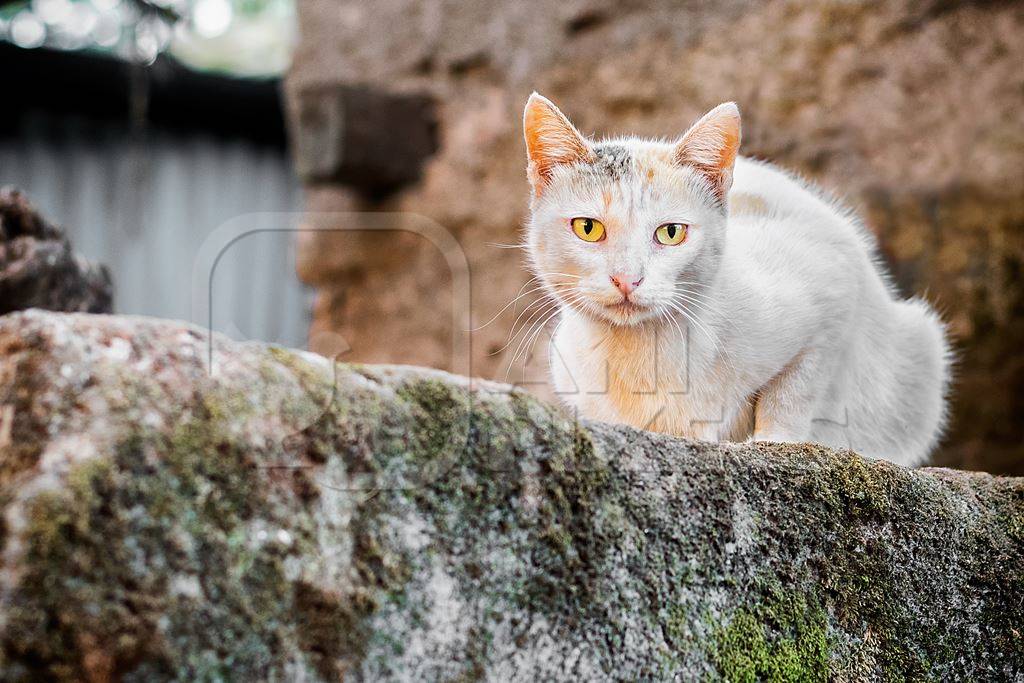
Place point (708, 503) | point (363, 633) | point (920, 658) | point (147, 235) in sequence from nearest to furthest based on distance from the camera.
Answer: point (363, 633) → point (708, 503) → point (920, 658) → point (147, 235)

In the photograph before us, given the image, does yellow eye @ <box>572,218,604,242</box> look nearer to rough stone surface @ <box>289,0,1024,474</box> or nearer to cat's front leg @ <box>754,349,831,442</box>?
cat's front leg @ <box>754,349,831,442</box>

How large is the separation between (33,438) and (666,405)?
1403 millimetres

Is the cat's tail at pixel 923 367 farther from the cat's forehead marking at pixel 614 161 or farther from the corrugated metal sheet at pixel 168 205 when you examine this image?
the corrugated metal sheet at pixel 168 205

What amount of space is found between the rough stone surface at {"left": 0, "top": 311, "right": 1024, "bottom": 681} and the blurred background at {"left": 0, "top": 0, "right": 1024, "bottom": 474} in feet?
2.67

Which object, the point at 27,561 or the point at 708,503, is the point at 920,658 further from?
the point at 27,561

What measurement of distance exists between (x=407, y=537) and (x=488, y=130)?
3675mm

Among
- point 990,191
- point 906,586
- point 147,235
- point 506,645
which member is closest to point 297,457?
point 506,645

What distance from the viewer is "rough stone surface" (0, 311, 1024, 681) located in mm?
998

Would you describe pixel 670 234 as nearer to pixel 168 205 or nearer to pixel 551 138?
pixel 551 138

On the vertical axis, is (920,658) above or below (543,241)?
below

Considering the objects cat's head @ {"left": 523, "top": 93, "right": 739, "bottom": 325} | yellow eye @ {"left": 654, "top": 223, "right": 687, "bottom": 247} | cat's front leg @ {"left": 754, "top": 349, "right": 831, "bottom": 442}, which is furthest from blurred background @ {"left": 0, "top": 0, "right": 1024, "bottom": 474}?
cat's front leg @ {"left": 754, "top": 349, "right": 831, "bottom": 442}

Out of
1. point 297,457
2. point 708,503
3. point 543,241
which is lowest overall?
point 708,503

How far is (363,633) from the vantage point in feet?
3.66

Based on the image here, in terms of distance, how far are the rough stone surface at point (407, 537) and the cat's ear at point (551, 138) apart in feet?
2.67
